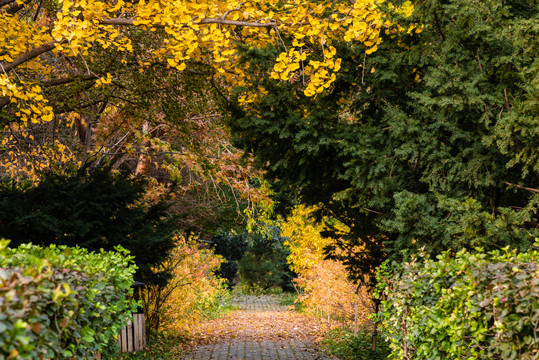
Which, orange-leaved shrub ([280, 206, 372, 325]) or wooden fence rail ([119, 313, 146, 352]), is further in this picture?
orange-leaved shrub ([280, 206, 372, 325])

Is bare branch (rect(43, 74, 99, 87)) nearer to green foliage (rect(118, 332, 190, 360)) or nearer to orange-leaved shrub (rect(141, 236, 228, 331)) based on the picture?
orange-leaved shrub (rect(141, 236, 228, 331))

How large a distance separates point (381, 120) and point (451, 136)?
915 mm

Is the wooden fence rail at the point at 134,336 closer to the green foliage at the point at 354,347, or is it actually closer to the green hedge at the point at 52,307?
the green foliage at the point at 354,347

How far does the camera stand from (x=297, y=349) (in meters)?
10.6

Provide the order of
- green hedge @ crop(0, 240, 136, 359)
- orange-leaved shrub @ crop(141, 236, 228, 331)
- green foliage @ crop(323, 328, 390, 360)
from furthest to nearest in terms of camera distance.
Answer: orange-leaved shrub @ crop(141, 236, 228, 331) → green foliage @ crop(323, 328, 390, 360) → green hedge @ crop(0, 240, 136, 359)

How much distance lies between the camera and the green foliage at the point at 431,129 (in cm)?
478

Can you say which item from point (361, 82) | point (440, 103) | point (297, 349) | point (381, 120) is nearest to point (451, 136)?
point (440, 103)

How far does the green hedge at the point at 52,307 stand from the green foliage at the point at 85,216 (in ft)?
8.38

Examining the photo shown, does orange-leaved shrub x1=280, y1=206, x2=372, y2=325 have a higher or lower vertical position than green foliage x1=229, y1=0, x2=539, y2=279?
lower

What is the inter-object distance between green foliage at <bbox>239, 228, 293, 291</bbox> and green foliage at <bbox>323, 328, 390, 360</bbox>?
15.9 meters

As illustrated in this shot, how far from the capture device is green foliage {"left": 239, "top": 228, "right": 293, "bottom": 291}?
28094 mm

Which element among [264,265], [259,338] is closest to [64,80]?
[259,338]

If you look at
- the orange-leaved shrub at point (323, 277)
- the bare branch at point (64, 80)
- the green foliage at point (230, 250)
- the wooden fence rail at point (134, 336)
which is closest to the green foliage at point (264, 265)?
the green foliage at point (230, 250)

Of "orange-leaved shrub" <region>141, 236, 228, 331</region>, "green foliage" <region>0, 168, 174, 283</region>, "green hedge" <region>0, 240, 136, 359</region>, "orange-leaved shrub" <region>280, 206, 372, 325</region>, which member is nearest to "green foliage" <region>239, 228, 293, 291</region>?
"orange-leaved shrub" <region>280, 206, 372, 325</region>
